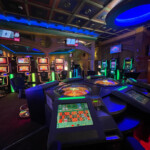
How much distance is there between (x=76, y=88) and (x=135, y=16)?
6.16 ft

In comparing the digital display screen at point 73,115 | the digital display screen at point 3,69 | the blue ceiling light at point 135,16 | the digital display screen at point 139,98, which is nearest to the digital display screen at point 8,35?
the digital display screen at point 3,69

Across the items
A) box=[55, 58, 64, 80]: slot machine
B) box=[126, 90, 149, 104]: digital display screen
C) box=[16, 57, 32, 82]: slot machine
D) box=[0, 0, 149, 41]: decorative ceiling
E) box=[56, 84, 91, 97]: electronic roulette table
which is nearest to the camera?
box=[126, 90, 149, 104]: digital display screen

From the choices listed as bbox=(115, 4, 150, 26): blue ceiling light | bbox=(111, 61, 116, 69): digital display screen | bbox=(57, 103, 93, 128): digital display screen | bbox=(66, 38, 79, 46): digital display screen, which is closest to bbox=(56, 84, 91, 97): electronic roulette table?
bbox=(57, 103, 93, 128): digital display screen

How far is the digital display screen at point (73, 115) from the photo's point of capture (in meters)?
0.61

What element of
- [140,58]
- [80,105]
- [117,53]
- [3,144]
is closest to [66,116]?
[80,105]

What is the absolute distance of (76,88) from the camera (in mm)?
1570

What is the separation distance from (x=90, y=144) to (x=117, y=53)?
758 cm

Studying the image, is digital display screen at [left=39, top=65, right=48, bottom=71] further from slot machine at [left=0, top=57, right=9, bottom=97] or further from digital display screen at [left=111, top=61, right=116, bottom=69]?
digital display screen at [left=111, top=61, right=116, bottom=69]

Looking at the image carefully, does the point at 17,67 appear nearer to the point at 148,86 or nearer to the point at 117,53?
the point at 148,86

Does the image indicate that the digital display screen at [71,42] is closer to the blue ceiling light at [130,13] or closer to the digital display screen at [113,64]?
the digital display screen at [113,64]

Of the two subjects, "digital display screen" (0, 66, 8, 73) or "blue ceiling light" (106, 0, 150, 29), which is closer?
"blue ceiling light" (106, 0, 150, 29)

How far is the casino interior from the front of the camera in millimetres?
616

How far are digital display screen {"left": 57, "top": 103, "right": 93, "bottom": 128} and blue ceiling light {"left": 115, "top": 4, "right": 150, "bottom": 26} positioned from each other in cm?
188

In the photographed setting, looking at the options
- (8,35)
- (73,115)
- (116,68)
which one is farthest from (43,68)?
(116,68)
